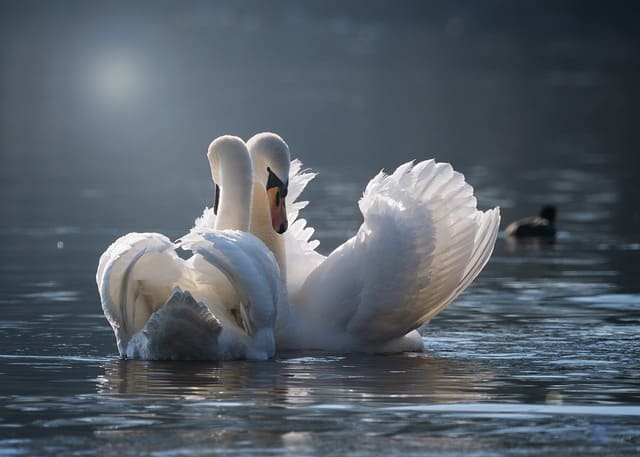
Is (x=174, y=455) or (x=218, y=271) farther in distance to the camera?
(x=218, y=271)

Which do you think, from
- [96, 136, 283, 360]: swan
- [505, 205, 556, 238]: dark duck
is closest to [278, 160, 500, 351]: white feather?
[96, 136, 283, 360]: swan

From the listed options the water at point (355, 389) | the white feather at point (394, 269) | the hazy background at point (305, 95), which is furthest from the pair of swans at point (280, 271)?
the hazy background at point (305, 95)

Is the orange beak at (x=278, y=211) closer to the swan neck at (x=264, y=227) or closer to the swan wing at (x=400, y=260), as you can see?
the swan neck at (x=264, y=227)

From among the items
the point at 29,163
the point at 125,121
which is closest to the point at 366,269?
the point at 29,163

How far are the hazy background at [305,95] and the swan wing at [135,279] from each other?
10533mm

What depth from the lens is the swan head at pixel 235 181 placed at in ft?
45.1

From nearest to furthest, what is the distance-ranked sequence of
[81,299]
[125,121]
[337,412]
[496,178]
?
[337,412] < [81,299] < [496,178] < [125,121]

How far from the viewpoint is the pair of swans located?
12.5m

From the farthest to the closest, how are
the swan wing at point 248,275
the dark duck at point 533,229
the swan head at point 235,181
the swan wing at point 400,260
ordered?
the dark duck at point 533,229
the swan head at point 235,181
the swan wing at point 400,260
the swan wing at point 248,275

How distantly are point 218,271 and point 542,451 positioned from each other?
4074mm

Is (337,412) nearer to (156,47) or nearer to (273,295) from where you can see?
(273,295)

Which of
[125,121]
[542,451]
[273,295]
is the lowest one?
[542,451]

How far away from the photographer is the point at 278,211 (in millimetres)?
13867

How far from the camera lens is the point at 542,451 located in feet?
31.2
